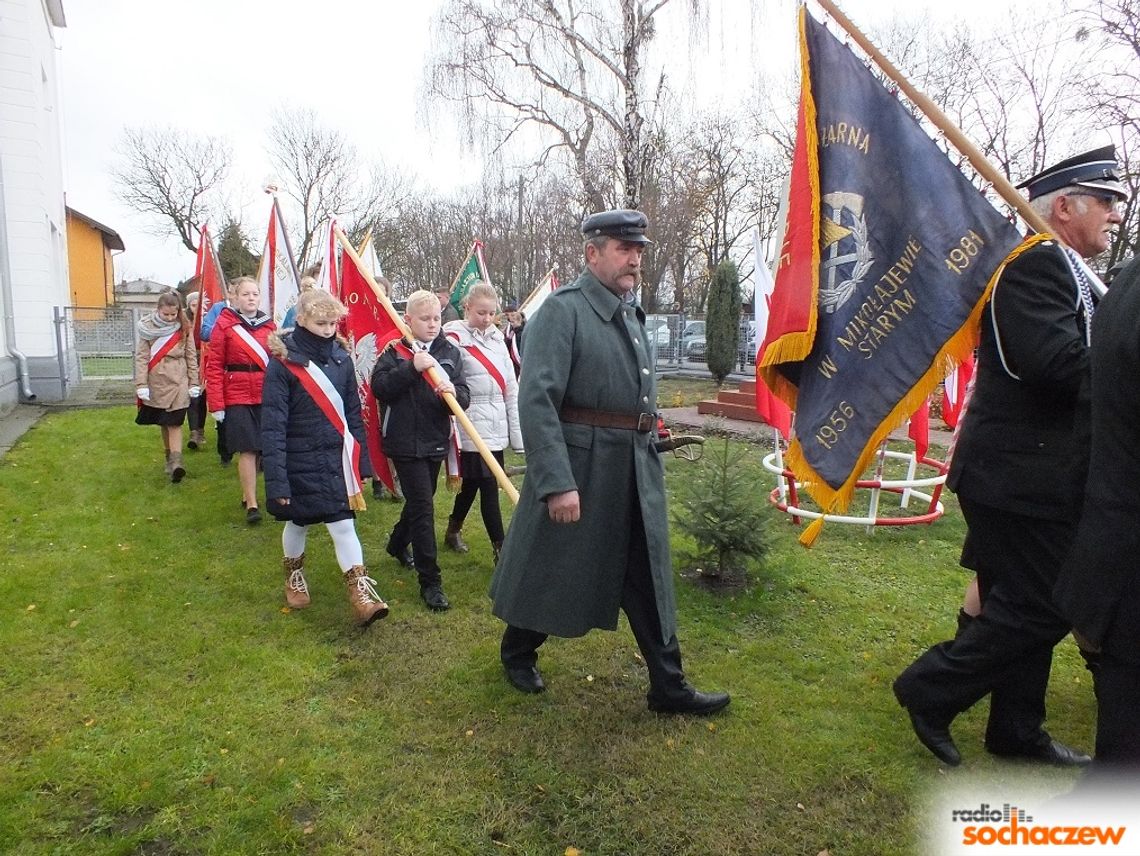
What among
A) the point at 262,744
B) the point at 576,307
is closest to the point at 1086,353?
the point at 576,307

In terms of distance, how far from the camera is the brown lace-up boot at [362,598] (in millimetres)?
4129

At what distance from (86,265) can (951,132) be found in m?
49.6

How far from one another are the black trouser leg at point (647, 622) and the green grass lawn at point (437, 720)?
172 mm

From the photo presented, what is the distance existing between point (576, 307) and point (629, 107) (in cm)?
1316

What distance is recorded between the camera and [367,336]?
17.6ft

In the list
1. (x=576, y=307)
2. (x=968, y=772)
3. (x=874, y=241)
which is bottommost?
(x=968, y=772)

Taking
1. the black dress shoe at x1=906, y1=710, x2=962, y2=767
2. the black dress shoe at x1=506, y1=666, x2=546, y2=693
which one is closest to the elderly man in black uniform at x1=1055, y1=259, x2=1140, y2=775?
the black dress shoe at x1=906, y1=710, x2=962, y2=767

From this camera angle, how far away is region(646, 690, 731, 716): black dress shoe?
3273mm

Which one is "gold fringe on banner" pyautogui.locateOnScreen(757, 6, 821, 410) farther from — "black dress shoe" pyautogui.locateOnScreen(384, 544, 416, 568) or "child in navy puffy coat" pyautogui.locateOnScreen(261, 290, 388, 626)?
"black dress shoe" pyautogui.locateOnScreen(384, 544, 416, 568)

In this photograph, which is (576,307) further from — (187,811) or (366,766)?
(187,811)

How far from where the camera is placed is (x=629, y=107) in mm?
14953

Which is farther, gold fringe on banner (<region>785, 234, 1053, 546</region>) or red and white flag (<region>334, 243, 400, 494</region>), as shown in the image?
red and white flag (<region>334, 243, 400, 494</region>)

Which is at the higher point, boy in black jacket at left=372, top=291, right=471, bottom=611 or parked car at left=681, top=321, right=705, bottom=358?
parked car at left=681, top=321, right=705, bottom=358

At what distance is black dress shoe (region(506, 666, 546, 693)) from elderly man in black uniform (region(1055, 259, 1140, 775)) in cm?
221
